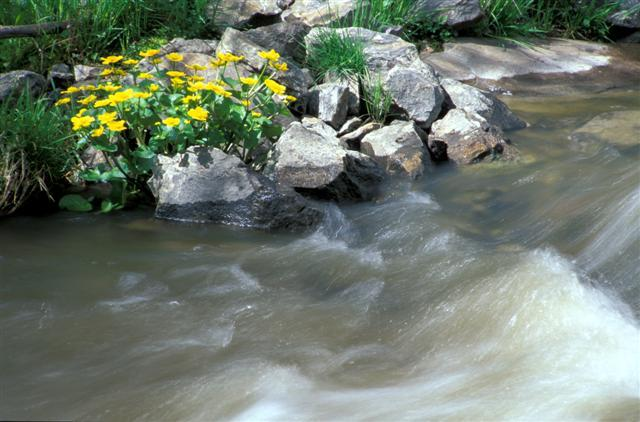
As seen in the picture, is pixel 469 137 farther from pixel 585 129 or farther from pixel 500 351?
pixel 500 351

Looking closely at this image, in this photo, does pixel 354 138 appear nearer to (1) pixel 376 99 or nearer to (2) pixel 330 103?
(2) pixel 330 103

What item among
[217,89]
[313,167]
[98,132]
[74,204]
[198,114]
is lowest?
[74,204]

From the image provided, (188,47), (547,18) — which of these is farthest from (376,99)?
(547,18)

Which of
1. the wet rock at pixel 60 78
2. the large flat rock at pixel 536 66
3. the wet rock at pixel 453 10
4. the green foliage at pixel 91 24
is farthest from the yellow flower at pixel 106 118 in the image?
the wet rock at pixel 453 10

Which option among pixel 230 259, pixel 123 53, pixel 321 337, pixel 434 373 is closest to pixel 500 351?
pixel 434 373

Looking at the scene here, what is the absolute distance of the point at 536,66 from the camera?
8.57 metres

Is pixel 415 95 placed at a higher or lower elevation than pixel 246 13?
lower

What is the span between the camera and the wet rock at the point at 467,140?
5926mm

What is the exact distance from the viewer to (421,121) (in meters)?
6.24

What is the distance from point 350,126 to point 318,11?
2584 millimetres

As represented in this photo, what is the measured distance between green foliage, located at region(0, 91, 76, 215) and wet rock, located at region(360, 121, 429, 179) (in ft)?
7.08

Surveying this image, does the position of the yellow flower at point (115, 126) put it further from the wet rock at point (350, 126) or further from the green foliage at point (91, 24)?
the green foliage at point (91, 24)

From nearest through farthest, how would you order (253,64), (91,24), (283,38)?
(253,64)
(91,24)
(283,38)

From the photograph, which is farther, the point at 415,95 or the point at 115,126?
the point at 415,95
